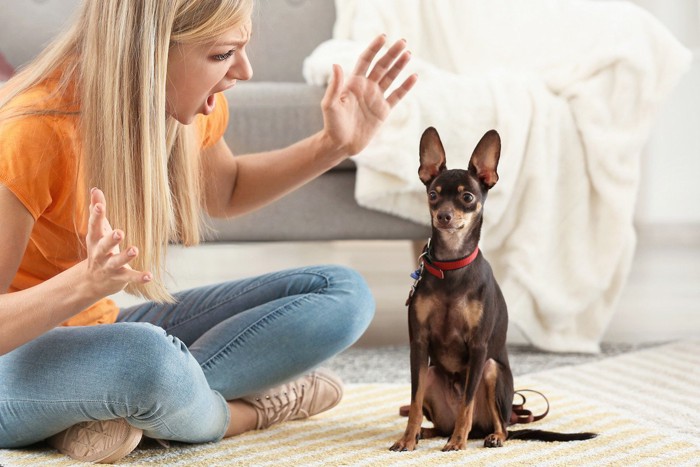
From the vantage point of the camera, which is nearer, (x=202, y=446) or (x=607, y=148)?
(x=202, y=446)

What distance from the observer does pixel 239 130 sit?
2074mm

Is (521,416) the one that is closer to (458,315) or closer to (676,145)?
(458,315)

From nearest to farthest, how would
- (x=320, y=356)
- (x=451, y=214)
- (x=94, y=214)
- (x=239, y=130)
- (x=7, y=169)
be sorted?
(x=94, y=214) → (x=7, y=169) → (x=451, y=214) → (x=320, y=356) → (x=239, y=130)

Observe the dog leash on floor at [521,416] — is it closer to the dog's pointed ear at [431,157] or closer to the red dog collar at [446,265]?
the red dog collar at [446,265]

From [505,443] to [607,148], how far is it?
1007mm

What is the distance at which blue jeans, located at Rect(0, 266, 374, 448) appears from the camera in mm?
1169

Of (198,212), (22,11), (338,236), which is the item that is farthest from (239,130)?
(22,11)

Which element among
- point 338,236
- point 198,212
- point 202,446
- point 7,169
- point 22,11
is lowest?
point 202,446

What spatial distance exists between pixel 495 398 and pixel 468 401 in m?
0.07

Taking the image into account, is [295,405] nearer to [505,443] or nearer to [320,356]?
[320,356]

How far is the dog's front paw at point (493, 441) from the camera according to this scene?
4.16ft

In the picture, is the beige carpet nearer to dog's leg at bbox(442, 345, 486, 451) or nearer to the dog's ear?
dog's leg at bbox(442, 345, 486, 451)

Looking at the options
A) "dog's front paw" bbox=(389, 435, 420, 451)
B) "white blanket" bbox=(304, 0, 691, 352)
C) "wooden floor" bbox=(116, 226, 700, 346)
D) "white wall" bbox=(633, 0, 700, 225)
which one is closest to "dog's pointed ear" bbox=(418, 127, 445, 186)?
"dog's front paw" bbox=(389, 435, 420, 451)

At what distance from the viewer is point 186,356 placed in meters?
1.22
